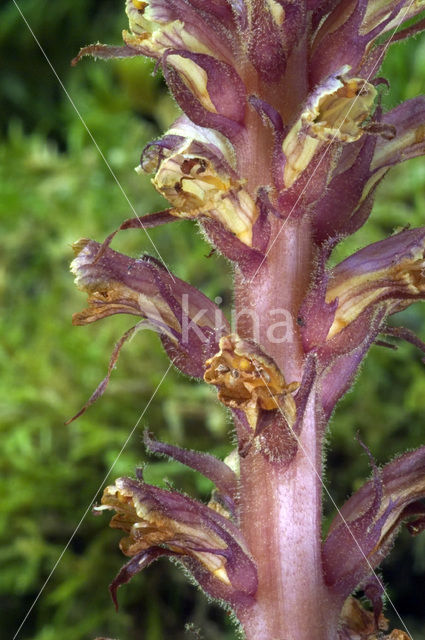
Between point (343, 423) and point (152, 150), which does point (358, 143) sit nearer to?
point (152, 150)

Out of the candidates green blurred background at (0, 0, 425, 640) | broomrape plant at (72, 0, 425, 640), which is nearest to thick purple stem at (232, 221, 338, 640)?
broomrape plant at (72, 0, 425, 640)

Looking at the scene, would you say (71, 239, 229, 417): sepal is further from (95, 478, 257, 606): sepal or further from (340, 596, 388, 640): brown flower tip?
(340, 596, 388, 640): brown flower tip

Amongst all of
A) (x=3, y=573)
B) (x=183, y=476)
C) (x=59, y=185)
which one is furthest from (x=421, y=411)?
(x=59, y=185)

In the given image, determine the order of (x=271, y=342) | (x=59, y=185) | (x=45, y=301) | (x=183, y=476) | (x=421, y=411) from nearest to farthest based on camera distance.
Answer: (x=271, y=342) < (x=421, y=411) < (x=183, y=476) < (x=45, y=301) < (x=59, y=185)

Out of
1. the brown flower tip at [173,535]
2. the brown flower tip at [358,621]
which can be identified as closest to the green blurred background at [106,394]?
the brown flower tip at [358,621]

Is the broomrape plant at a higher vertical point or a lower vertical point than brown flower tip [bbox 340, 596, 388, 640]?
higher

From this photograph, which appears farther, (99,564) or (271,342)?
(99,564)

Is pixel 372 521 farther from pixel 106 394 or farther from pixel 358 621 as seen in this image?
pixel 106 394
